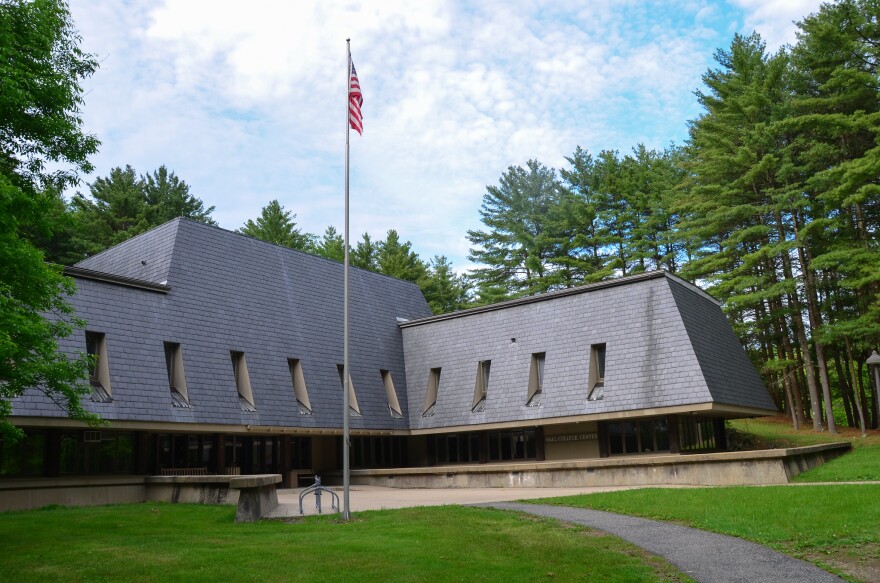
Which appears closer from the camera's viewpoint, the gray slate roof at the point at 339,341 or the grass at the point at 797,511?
the grass at the point at 797,511

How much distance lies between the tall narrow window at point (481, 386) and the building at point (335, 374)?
85 mm

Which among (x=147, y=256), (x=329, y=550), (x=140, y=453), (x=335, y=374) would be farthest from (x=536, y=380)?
(x=329, y=550)

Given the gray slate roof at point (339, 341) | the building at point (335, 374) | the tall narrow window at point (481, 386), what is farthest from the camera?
the tall narrow window at point (481, 386)

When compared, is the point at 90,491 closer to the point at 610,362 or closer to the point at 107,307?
the point at 107,307

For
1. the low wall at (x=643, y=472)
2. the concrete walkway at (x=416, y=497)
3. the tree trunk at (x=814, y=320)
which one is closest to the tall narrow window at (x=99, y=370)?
the concrete walkway at (x=416, y=497)

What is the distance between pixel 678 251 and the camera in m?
40.4

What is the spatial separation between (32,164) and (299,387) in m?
15.2

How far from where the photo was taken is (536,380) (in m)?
26.2

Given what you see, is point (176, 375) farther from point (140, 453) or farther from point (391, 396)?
point (391, 396)

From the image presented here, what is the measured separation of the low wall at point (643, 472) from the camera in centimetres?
1741

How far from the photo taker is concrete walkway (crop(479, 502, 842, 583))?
8031 millimetres

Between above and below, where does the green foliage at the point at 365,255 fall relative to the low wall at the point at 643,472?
above

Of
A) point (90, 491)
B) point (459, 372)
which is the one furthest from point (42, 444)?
point (459, 372)

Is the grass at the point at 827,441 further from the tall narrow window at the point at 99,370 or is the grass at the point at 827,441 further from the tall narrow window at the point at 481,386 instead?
the tall narrow window at the point at 99,370
